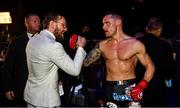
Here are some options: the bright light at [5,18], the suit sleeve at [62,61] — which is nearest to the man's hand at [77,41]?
the suit sleeve at [62,61]

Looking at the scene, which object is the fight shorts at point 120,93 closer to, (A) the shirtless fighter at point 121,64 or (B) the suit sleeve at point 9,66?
(A) the shirtless fighter at point 121,64

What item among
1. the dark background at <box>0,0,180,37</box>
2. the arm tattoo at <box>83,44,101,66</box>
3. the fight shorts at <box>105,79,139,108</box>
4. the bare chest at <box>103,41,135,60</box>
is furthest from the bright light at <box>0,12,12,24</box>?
the fight shorts at <box>105,79,139,108</box>

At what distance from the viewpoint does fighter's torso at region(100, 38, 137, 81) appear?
4094 mm

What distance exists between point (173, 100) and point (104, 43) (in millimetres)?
2351

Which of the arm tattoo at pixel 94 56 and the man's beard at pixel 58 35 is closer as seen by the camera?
the man's beard at pixel 58 35

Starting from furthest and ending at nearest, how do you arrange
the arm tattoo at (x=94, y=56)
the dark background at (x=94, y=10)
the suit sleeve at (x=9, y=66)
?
the dark background at (x=94, y=10)
the suit sleeve at (x=9, y=66)
the arm tattoo at (x=94, y=56)

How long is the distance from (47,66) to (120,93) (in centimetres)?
97

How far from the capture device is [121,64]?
13.5 ft

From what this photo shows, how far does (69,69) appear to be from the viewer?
11.1 feet

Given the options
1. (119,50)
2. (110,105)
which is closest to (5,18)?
(119,50)

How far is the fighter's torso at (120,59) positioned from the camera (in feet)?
13.4

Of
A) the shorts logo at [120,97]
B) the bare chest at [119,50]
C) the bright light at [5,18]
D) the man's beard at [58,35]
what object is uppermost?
the man's beard at [58,35]

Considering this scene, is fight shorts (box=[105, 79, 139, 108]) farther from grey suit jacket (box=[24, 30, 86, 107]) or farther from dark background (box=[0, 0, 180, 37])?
dark background (box=[0, 0, 180, 37])

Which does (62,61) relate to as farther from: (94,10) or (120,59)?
(94,10)
